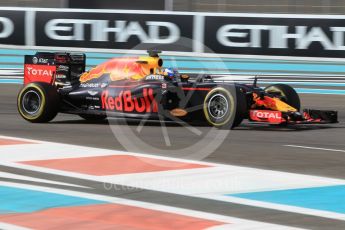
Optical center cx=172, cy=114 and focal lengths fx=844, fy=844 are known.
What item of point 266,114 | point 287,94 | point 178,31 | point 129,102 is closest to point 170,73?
point 129,102

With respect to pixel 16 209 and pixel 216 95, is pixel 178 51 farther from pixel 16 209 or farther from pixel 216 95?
pixel 16 209

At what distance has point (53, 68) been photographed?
13.0 meters

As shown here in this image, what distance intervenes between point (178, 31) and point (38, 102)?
22.1 feet

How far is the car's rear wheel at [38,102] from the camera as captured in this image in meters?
12.5

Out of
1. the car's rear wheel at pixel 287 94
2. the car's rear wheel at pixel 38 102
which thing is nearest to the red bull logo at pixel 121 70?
the car's rear wheel at pixel 38 102

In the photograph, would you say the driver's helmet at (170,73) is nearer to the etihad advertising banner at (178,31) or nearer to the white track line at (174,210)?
the white track line at (174,210)

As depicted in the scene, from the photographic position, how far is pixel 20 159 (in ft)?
29.5

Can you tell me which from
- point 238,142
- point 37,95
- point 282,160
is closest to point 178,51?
point 37,95

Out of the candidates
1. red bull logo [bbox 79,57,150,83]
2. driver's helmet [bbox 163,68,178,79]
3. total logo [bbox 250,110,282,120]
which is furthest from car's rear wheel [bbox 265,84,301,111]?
red bull logo [bbox 79,57,150,83]

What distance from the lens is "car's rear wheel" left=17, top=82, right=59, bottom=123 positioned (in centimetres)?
1248

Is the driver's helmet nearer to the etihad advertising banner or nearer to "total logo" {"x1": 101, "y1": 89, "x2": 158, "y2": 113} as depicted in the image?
"total logo" {"x1": 101, "y1": 89, "x2": 158, "y2": 113}

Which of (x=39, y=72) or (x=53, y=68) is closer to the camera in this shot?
(x=53, y=68)

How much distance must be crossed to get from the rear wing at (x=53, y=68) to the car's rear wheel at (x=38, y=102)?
0.41 metres

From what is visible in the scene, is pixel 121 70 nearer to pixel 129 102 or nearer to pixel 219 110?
pixel 129 102
